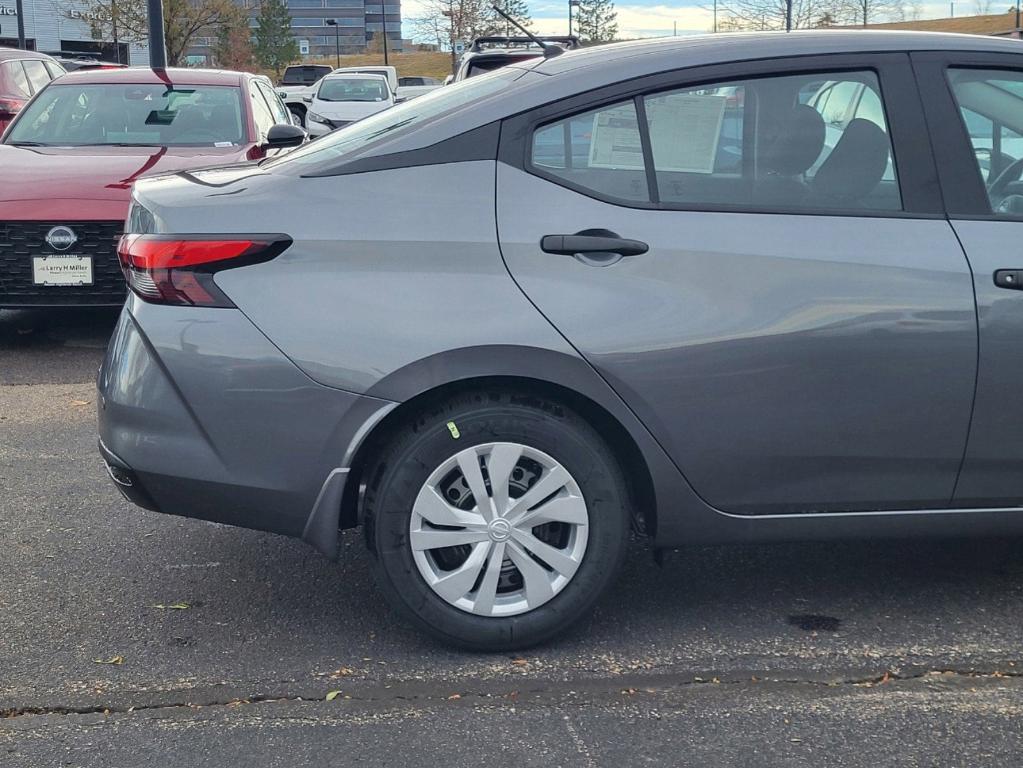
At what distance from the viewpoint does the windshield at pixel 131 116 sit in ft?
26.6

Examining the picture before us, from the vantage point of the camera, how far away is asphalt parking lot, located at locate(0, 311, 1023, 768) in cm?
292

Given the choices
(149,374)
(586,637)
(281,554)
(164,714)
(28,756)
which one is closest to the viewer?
(28,756)

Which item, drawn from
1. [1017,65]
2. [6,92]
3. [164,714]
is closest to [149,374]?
[164,714]

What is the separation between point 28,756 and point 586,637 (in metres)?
1.51

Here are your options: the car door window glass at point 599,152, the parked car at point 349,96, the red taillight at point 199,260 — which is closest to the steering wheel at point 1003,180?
the car door window glass at point 599,152

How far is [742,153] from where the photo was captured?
→ 339 centimetres

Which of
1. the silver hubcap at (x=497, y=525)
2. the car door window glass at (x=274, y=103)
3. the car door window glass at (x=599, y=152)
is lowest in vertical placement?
the silver hubcap at (x=497, y=525)

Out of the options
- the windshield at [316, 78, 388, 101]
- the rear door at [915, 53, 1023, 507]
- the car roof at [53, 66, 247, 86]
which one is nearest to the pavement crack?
the rear door at [915, 53, 1023, 507]

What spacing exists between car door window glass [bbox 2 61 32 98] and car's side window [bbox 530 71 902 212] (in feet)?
37.3

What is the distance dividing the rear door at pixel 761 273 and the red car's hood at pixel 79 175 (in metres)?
4.28

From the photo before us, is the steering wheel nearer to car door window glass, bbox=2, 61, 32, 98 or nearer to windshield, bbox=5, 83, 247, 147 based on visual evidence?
windshield, bbox=5, 83, 247, 147

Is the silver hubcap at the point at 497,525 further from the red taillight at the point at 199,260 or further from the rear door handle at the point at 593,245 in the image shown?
the red taillight at the point at 199,260

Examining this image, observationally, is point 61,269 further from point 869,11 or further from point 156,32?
point 869,11

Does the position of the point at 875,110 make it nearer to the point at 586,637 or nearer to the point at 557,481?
the point at 557,481
